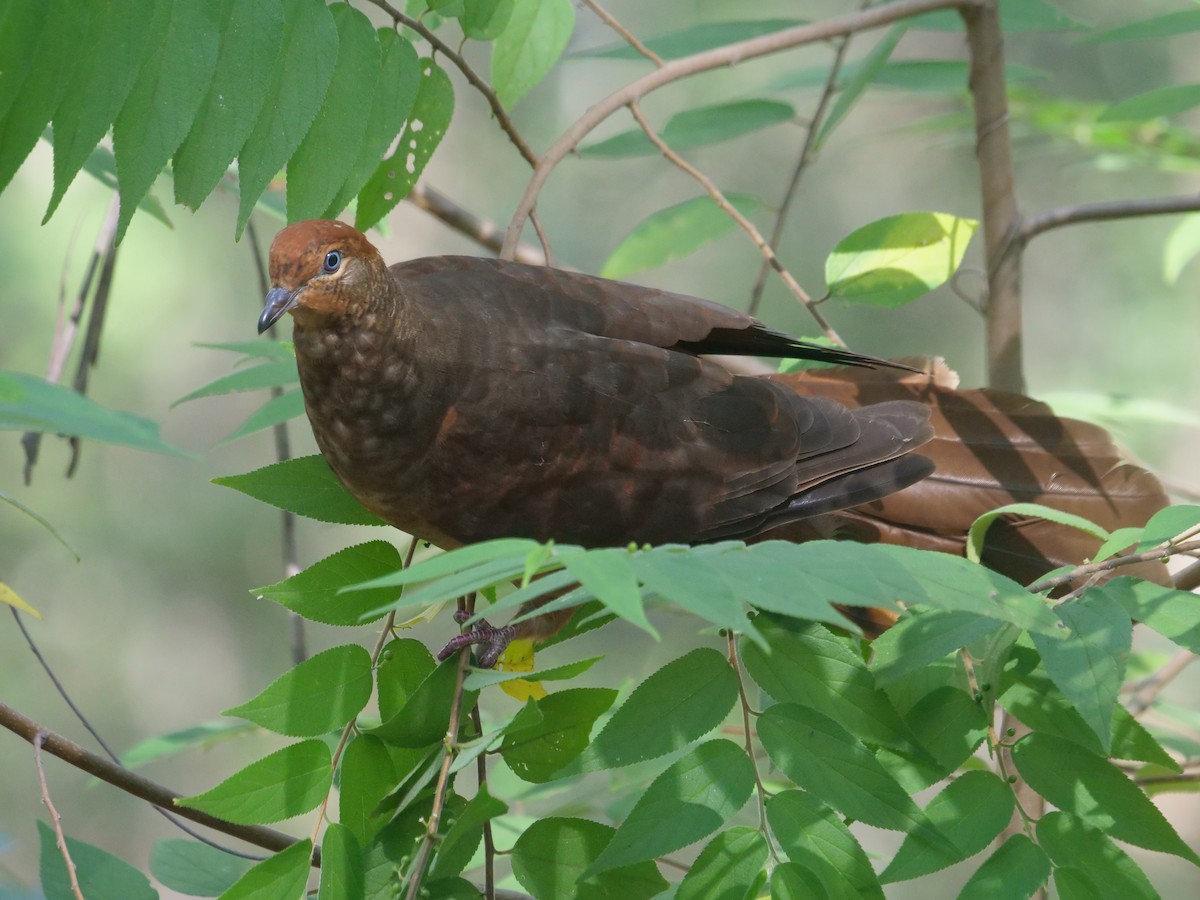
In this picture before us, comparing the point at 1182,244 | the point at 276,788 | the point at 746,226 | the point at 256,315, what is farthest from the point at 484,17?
the point at 256,315

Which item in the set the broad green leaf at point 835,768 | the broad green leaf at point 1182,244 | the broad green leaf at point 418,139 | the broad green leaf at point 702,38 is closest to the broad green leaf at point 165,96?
the broad green leaf at point 418,139

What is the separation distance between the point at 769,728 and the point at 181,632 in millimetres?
7339

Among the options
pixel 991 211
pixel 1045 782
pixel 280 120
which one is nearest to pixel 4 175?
pixel 280 120

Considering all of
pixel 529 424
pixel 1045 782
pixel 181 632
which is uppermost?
pixel 529 424

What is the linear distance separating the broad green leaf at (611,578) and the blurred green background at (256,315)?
5.22 meters

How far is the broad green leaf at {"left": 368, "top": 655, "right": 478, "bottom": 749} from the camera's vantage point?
134cm

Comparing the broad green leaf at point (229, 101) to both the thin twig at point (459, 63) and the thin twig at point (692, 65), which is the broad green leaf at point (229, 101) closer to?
the thin twig at point (459, 63)

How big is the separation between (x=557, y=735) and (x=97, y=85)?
0.90 metres

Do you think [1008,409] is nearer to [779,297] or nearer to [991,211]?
[991,211]

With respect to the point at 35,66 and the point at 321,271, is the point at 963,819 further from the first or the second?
the point at 35,66

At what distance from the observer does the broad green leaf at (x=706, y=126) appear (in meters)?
2.29

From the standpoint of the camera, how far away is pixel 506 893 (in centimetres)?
160

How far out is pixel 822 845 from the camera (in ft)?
4.01

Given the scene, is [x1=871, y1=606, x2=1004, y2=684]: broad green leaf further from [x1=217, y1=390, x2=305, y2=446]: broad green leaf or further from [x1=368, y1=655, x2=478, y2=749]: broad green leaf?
[x1=217, y1=390, x2=305, y2=446]: broad green leaf
